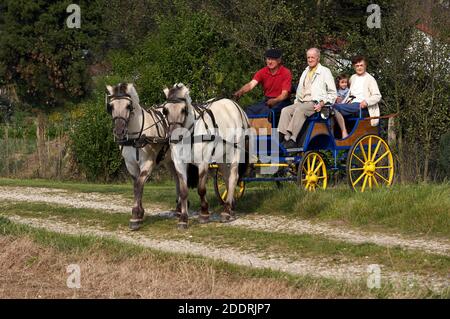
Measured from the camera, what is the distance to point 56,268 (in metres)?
8.32

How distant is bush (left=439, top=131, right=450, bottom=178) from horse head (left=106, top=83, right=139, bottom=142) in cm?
1229

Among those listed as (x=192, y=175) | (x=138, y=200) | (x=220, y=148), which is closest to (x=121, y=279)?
(x=138, y=200)

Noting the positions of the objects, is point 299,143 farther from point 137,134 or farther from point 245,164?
point 137,134

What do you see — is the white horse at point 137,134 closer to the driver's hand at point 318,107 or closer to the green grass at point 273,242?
the green grass at point 273,242

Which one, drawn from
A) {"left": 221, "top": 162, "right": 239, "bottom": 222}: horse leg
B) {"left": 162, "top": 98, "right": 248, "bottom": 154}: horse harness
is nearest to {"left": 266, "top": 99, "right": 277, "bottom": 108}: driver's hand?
{"left": 162, "top": 98, "right": 248, "bottom": 154}: horse harness

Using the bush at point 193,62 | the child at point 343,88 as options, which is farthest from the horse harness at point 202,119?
the bush at point 193,62

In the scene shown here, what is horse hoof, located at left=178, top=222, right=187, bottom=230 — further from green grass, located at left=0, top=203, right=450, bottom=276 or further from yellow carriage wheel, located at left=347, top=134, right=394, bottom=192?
yellow carriage wheel, located at left=347, top=134, right=394, bottom=192

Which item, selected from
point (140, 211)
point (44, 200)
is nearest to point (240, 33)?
point (44, 200)

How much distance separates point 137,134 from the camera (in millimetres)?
11125

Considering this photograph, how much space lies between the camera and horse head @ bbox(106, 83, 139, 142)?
1063cm

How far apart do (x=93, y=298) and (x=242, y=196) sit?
21.6 ft

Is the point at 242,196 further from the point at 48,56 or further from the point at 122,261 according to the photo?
the point at 48,56

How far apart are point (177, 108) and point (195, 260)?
285 centimetres

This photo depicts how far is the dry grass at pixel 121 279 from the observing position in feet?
22.8
